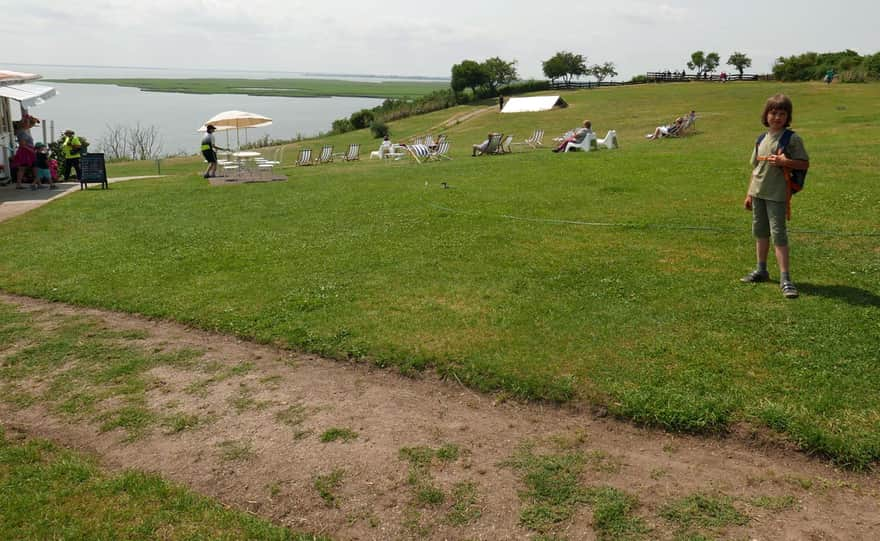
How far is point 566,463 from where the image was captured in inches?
153

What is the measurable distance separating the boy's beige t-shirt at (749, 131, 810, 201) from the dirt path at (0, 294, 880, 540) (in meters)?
2.77

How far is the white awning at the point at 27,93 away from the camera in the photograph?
16312 millimetres

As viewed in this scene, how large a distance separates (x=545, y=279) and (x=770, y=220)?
2.18 meters

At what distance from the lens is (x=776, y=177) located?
19.5 ft

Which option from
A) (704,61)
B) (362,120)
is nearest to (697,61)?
(704,61)

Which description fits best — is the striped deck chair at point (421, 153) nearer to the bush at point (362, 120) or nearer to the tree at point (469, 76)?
the bush at point (362, 120)

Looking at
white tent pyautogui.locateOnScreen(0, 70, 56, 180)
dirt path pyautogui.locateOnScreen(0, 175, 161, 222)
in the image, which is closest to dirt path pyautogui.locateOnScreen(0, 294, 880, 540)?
dirt path pyautogui.locateOnScreen(0, 175, 161, 222)

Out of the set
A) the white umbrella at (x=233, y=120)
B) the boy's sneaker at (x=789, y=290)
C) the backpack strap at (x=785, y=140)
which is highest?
the white umbrella at (x=233, y=120)

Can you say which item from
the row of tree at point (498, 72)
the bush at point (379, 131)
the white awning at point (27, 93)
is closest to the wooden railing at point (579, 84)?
the row of tree at point (498, 72)

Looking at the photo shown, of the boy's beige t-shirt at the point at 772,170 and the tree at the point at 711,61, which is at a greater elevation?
the tree at the point at 711,61

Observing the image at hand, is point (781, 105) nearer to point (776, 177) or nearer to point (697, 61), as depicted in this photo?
point (776, 177)

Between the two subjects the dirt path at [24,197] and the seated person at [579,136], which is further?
the seated person at [579,136]

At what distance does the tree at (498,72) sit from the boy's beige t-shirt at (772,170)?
64.4m

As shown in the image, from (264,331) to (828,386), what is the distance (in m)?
4.49
